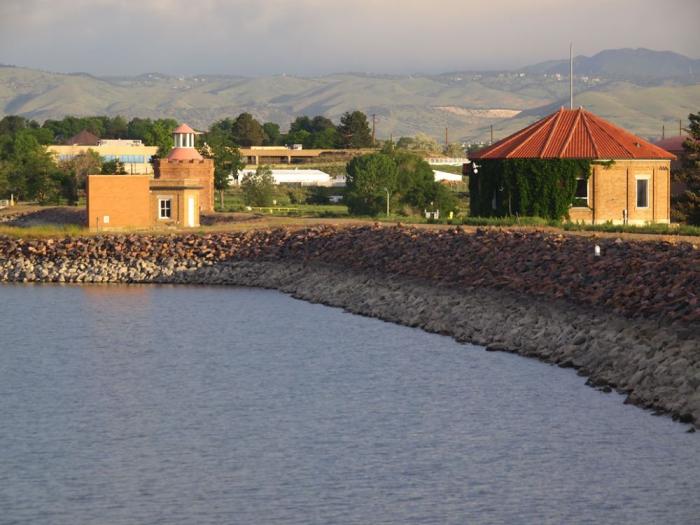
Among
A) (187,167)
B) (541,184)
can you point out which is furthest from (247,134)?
(541,184)

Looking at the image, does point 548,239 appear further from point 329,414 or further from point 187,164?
point 187,164

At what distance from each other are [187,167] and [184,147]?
2950 mm

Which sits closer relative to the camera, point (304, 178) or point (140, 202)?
point (140, 202)

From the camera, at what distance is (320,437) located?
86.7 ft

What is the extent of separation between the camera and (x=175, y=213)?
2862 inches

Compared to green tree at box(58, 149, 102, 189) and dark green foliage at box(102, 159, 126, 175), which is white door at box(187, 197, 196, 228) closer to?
dark green foliage at box(102, 159, 126, 175)

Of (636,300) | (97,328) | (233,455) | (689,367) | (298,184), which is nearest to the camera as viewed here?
(233,455)

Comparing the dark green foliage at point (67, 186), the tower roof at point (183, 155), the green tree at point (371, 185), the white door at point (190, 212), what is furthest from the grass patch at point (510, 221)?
the dark green foliage at point (67, 186)

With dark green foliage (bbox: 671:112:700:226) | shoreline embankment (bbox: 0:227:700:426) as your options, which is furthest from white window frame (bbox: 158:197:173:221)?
dark green foliage (bbox: 671:112:700:226)

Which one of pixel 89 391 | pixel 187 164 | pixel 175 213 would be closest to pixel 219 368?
pixel 89 391

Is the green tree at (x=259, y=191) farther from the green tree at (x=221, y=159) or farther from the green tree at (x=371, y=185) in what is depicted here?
the green tree at (x=371, y=185)

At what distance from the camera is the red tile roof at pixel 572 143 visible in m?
59.2

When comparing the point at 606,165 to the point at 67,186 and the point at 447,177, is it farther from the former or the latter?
the point at 67,186

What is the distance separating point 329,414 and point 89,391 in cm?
641
